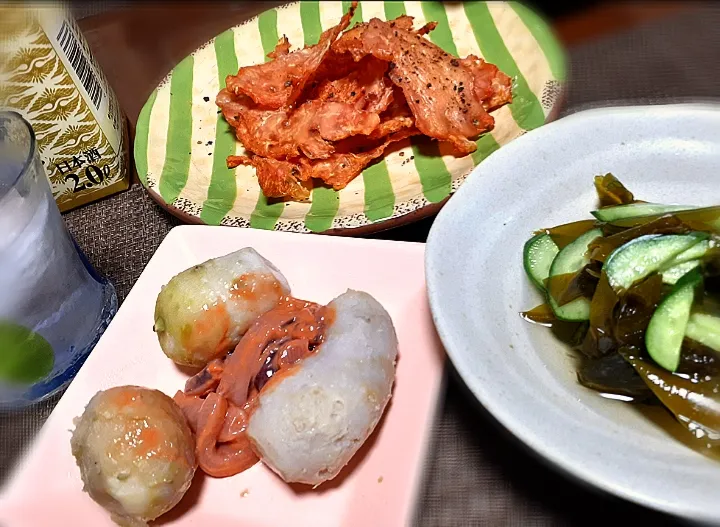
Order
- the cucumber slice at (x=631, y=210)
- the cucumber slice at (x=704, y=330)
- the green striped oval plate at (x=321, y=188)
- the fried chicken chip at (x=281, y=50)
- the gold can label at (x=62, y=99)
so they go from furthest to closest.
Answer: the fried chicken chip at (x=281, y=50) < the green striped oval plate at (x=321, y=188) < the gold can label at (x=62, y=99) < the cucumber slice at (x=631, y=210) < the cucumber slice at (x=704, y=330)

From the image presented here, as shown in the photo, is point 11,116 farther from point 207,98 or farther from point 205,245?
point 207,98

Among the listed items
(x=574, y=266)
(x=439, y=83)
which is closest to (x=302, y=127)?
(x=439, y=83)

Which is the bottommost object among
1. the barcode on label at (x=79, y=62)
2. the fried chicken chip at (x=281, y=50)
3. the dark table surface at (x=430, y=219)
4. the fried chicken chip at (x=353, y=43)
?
the dark table surface at (x=430, y=219)

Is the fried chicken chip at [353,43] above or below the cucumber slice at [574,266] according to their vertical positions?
above

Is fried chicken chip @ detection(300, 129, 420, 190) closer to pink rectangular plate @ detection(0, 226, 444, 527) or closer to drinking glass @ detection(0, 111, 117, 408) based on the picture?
pink rectangular plate @ detection(0, 226, 444, 527)

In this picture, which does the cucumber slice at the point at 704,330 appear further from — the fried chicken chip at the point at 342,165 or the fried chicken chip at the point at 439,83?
the fried chicken chip at the point at 342,165

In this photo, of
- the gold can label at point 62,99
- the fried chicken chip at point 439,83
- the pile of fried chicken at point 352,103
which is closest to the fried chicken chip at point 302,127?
the pile of fried chicken at point 352,103

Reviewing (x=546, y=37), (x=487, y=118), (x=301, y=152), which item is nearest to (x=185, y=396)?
(x=301, y=152)
